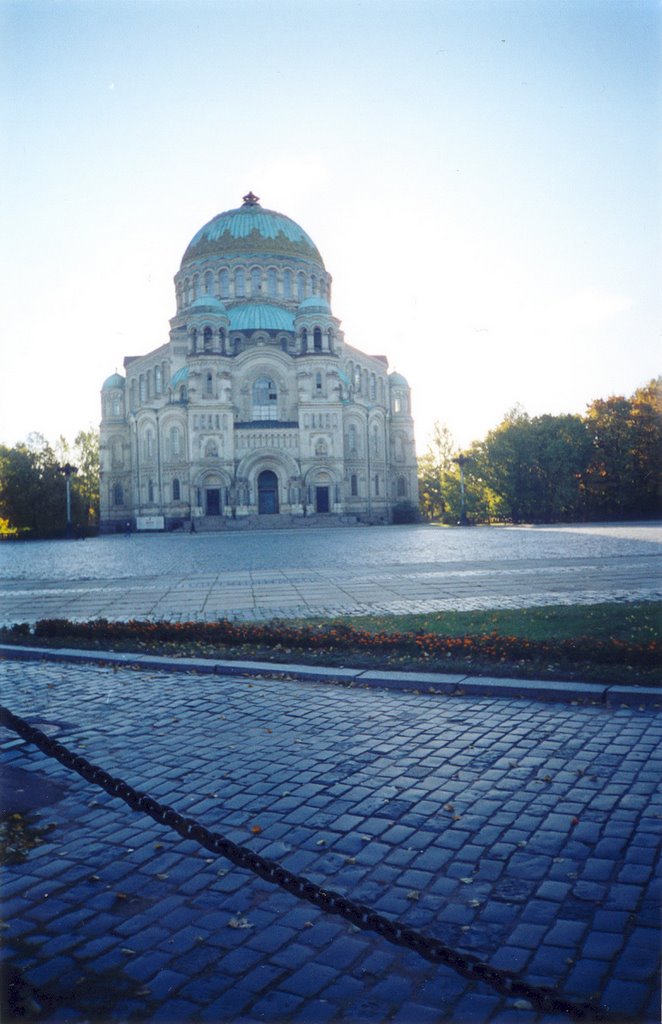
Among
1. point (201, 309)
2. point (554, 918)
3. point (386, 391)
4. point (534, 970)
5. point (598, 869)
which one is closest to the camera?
point (534, 970)

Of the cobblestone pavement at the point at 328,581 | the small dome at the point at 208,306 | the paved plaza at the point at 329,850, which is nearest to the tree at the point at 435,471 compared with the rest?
the small dome at the point at 208,306

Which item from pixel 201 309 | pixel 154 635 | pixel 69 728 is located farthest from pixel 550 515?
pixel 69 728

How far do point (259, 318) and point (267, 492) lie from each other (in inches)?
655

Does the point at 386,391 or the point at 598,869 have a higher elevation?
the point at 386,391

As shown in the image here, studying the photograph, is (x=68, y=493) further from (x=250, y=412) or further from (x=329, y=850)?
(x=329, y=850)

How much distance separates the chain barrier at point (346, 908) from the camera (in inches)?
109

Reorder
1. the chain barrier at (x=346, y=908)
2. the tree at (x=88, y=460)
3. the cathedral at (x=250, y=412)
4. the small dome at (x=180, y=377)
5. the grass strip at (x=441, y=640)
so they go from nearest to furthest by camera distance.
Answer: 1. the chain barrier at (x=346, y=908)
2. the grass strip at (x=441, y=640)
3. the cathedral at (x=250, y=412)
4. the small dome at (x=180, y=377)
5. the tree at (x=88, y=460)

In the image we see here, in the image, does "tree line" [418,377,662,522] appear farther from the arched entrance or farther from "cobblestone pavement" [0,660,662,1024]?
"cobblestone pavement" [0,660,662,1024]

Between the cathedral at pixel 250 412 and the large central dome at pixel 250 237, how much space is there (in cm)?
15

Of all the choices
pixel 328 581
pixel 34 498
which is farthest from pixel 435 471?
pixel 328 581

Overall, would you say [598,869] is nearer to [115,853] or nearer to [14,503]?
[115,853]

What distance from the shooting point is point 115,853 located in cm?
418

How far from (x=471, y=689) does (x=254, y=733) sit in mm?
2311

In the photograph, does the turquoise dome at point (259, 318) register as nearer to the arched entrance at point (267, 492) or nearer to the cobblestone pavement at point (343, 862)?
the arched entrance at point (267, 492)
